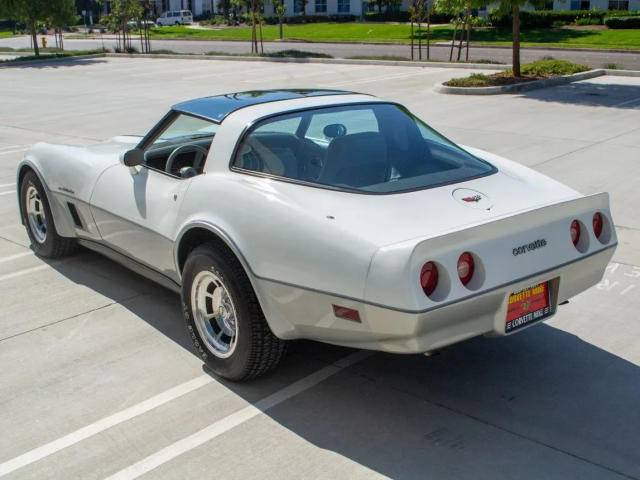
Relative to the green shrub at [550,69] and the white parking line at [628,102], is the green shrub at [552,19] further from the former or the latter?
the white parking line at [628,102]

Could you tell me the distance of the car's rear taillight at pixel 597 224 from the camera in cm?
422

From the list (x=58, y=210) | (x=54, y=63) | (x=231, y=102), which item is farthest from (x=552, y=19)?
(x=231, y=102)

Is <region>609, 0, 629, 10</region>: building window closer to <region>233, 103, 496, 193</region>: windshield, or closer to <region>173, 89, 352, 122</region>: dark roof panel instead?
<region>173, 89, 352, 122</region>: dark roof panel

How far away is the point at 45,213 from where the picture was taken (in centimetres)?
620

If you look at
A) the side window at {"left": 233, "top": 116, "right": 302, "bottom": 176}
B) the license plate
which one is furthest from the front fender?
the license plate

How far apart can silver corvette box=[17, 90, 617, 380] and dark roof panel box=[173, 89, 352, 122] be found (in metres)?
0.02

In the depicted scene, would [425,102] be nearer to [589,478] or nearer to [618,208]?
[618,208]

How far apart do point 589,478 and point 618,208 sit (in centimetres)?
477

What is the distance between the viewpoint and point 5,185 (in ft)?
31.6

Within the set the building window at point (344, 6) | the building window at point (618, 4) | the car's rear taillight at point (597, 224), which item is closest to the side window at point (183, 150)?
the car's rear taillight at point (597, 224)

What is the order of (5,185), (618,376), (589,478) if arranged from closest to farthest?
1. (589,478)
2. (618,376)
3. (5,185)

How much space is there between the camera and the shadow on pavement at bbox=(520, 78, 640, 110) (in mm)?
15359

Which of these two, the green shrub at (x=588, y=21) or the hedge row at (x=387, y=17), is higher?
the hedge row at (x=387, y=17)

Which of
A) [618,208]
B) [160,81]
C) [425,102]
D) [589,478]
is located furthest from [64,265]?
[160,81]
